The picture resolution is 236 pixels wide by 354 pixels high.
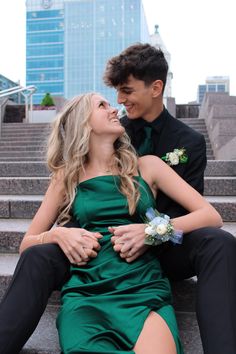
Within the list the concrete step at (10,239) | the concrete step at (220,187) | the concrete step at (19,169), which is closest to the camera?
the concrete step at (10,239)

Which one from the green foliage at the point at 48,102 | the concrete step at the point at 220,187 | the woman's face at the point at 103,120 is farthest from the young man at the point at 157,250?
the green foliage at the point at 48,102

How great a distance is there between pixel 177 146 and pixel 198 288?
2.93 ft

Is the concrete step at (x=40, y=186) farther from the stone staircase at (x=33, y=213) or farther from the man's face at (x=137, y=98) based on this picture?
the man's face at (x=137, y=98)

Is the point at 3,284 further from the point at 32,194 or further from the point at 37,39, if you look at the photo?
the point at 37,39

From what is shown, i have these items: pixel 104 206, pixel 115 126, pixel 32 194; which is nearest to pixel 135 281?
pixel 104 206

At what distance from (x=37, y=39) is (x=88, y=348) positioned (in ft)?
357

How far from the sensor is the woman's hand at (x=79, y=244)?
6.82 feet

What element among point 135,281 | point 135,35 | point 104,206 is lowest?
point 135,281

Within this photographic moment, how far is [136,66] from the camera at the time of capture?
261cm

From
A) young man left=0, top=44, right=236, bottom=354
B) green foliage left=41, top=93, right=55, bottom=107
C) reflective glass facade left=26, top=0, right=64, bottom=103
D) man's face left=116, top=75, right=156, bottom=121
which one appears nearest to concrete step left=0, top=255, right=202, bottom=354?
young man left=0, top=44, right=236, bottom=354

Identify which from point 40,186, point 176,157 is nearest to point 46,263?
point 176,157

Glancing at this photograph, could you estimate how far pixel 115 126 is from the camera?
2.41 meters

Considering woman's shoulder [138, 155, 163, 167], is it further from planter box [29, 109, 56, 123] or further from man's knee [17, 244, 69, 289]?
planter box [29, 109, 56, 123]

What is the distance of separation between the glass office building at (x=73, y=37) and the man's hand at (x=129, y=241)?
10380 cm
